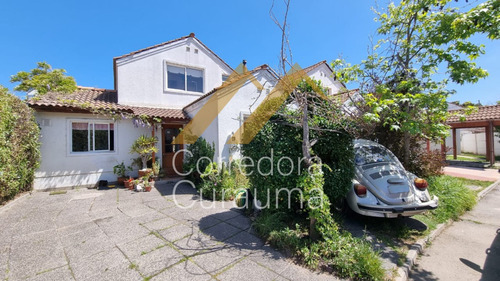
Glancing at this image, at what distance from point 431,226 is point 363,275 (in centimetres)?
339

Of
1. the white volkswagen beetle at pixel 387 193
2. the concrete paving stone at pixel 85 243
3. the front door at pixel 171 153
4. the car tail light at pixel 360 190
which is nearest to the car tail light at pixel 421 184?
the white volkswagen beetle at pixel 387 193

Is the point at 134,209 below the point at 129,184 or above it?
below

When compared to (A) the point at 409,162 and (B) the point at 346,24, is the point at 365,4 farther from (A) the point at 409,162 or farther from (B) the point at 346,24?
(A) the point at 409,162

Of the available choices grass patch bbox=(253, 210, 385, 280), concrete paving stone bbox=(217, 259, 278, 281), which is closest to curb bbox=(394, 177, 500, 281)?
grass patch bbox=(253, 210, 385, 280)

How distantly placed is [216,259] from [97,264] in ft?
6.70

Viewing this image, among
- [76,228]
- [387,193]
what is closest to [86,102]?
[76,228]

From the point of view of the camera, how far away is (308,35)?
4.99 m

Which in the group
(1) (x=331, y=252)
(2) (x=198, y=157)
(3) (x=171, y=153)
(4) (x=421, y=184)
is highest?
(3) (x=171, y=153)

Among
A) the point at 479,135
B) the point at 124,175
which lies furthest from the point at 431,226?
the point at 479,135

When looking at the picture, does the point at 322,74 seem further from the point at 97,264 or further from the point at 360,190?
the point at 97,264

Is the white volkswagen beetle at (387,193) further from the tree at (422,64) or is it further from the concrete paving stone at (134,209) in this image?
the concrete paving stone at (134,209)

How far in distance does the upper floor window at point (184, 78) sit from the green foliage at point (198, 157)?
4.98 metres

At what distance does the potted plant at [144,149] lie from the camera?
351 inches

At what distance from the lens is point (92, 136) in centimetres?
905
